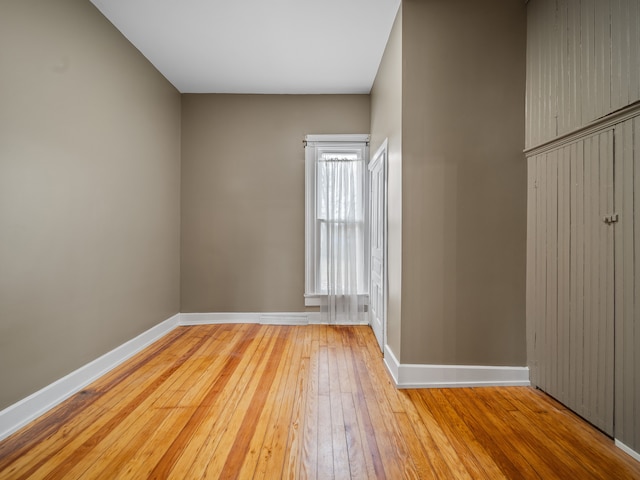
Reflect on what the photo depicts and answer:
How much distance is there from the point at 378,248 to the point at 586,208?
1.83 meters

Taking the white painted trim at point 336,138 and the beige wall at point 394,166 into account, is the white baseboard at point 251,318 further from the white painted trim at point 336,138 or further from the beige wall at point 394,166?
the white painted trim at point 336,138

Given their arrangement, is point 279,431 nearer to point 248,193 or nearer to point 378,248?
point 378,248

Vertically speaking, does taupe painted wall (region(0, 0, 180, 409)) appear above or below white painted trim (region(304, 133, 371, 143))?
below

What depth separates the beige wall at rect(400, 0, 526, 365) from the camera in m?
2.57

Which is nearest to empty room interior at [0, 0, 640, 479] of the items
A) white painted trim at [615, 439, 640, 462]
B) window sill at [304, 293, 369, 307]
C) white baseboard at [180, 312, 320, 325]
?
white painted trim at [615, 439, 640, 462]

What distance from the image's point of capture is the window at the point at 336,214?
4.30m

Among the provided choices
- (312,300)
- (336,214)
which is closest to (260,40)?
(336,214)

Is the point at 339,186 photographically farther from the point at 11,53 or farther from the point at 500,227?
the point at 11,53

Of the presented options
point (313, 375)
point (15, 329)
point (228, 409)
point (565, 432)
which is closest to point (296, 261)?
point (313, 375)

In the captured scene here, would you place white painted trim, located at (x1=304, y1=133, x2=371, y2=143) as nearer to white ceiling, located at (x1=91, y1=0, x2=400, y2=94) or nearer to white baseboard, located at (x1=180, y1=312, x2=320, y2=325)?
white ceiling, located at (x1=91, y1=0, x2=400, y2=94)

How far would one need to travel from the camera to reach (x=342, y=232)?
432 cm

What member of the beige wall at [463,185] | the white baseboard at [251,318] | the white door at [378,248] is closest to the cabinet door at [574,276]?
the beige wall at [463,185]

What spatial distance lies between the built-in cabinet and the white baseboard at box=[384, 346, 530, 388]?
157mm

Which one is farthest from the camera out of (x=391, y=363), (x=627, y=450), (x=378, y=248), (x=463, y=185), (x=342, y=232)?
(x=342, y=232)
